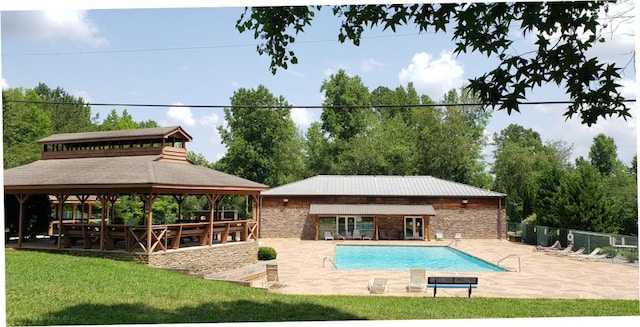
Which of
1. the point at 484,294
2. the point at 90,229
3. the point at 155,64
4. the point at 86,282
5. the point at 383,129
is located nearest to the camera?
the point at 86,282

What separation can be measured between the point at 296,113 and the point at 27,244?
3849 cm

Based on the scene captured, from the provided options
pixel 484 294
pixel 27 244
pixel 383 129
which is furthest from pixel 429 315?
pixel 383 129

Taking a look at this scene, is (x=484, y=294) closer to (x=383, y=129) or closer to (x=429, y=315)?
(x=429, y=315)

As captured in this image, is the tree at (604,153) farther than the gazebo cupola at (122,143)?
Yes

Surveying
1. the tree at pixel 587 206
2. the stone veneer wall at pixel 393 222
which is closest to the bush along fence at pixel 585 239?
the tree at pixel 587 206

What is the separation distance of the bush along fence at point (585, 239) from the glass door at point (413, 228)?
5.42 metres

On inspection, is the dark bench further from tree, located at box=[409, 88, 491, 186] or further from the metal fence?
tree, located at box=[409, 88, 491, 186]

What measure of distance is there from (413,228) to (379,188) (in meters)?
3.38

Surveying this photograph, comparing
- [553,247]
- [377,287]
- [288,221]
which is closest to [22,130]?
[288,221]

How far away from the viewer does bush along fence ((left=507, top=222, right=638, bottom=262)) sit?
19.9 meters

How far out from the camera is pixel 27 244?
1797 centimetres

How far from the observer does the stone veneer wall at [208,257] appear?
1586 centimetres

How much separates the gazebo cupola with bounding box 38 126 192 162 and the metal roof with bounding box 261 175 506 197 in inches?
435

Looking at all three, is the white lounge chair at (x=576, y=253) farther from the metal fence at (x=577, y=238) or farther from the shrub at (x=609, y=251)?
the shrub at (x=609, y=251)
